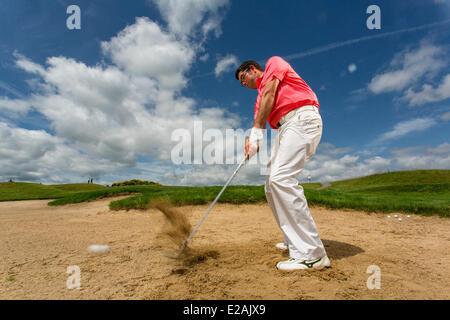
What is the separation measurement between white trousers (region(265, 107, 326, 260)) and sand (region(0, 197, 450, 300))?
0.33m

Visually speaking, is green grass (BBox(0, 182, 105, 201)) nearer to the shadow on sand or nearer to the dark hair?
the dark hair

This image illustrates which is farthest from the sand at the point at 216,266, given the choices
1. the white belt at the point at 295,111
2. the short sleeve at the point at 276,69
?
the short sleeve at the point at 276,69

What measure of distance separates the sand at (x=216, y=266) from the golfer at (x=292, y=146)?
304 millimetres

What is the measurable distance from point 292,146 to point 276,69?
3.65ft

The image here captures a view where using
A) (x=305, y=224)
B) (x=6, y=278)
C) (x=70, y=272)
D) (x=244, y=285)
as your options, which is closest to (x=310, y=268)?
(x=305, y=224)

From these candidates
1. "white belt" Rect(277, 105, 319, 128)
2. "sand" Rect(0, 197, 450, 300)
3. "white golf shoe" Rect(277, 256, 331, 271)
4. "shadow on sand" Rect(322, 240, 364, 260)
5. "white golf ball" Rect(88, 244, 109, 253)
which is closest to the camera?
"sand" Rect(0, 197, 450, 300)

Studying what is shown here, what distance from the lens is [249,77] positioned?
388 centimetres

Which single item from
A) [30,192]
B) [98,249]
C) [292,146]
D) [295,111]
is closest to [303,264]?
[292,146]

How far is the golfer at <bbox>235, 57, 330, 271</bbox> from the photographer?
2869 millimetres

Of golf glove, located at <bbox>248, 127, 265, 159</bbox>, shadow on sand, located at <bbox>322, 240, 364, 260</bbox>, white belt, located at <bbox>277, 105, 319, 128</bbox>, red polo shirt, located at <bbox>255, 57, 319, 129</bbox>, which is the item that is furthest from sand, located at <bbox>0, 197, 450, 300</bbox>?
red polo shirt, located at <bbox>255, 57, 319, 129</bbox>

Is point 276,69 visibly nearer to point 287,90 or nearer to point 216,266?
point 287,90
